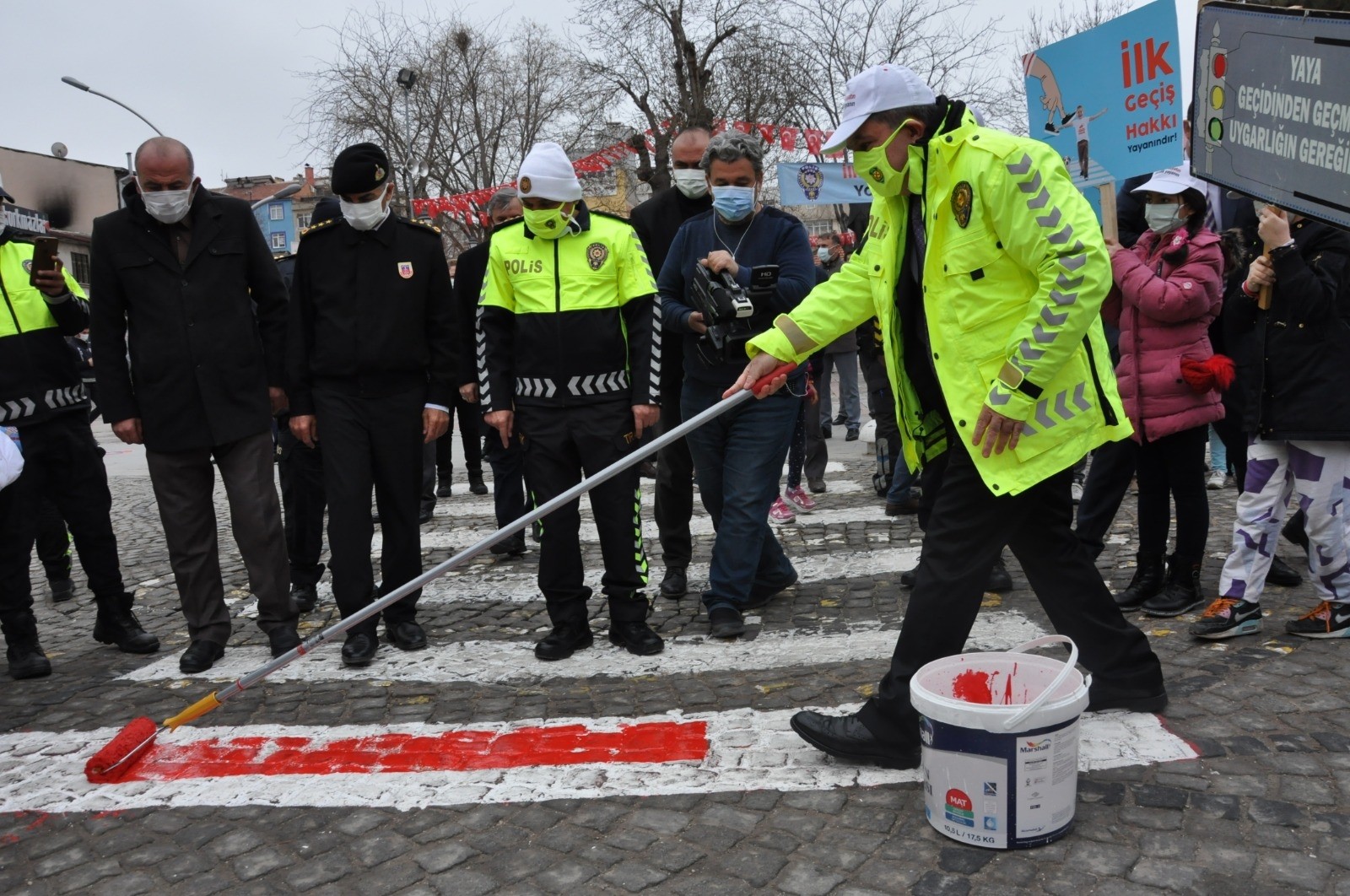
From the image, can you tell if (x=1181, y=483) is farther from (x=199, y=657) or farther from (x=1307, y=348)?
(x=199, y=657)

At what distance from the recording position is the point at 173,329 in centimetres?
520

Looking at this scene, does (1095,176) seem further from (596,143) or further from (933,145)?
(596,143)

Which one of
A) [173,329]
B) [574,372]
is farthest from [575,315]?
[173,329]

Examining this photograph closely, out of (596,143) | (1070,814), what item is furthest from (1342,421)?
(596,143)

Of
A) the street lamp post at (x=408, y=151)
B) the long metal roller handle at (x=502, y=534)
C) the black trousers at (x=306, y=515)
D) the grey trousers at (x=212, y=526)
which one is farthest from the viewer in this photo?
the street lamp post at (x=408, y=151)

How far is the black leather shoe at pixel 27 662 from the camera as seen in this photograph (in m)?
5.21

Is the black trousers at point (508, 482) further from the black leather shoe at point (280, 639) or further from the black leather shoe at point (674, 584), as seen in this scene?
the black leather shoe at point (280, 639)

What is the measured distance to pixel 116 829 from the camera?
349 cm

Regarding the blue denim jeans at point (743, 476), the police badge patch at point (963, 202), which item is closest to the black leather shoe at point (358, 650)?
the blue denim jeans at point (743, 476)

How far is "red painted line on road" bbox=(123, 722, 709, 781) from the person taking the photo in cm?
383

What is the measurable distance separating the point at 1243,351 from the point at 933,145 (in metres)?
2.45

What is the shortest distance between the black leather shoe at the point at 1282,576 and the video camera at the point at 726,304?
275 cm

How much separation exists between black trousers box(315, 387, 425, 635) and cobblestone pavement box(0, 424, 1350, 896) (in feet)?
1.84

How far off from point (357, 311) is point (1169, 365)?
3.64m
